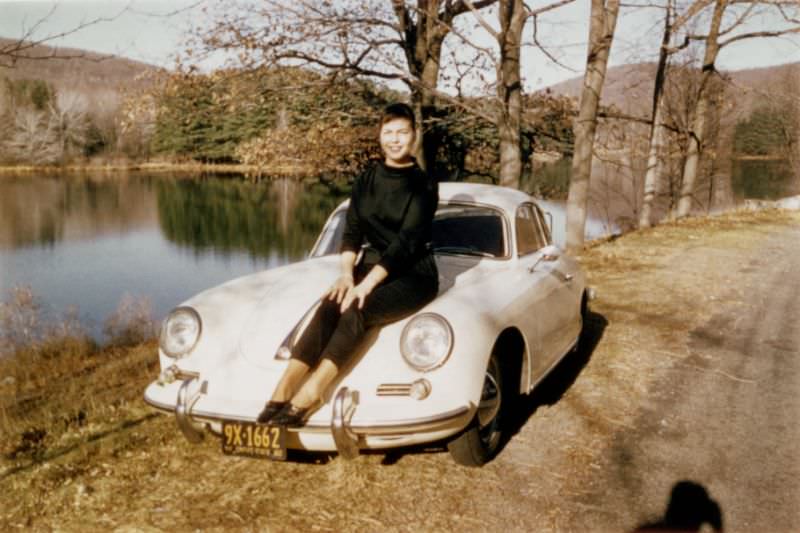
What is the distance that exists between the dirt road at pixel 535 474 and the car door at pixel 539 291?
53cm

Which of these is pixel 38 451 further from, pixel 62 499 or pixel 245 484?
pixel 245 484

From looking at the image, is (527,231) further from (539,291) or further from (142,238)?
(142,238)

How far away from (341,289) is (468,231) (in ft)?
5.30

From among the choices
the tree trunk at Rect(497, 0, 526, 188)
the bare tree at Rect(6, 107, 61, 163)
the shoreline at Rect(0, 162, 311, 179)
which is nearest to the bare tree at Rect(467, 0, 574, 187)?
the tree trunk at Rect(497, 0, 526, 188)

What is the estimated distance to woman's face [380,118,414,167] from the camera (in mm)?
3826

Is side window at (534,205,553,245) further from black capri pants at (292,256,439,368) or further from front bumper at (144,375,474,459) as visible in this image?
front bumper at (144,375,474,459)

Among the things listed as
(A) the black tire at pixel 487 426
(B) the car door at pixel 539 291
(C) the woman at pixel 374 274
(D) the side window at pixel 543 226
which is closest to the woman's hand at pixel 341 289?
(C) the woman at pixel 374 274

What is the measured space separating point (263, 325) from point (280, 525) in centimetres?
117

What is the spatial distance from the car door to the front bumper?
1.10 metres

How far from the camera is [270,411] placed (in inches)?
128

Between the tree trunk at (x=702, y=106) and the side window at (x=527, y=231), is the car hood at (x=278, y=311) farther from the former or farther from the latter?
the tree trunk at (x=702, y=106)

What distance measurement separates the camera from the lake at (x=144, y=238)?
18128mm

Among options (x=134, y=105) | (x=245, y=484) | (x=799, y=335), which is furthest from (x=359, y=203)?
(x=134, y=105)

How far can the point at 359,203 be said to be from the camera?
13.3 ft
